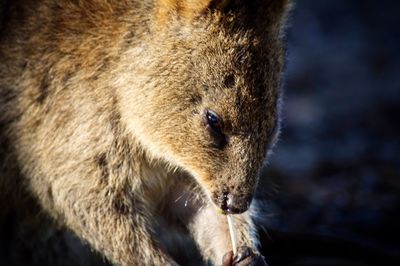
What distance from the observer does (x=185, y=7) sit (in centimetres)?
688

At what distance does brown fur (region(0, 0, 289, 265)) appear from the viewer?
22.4 ft

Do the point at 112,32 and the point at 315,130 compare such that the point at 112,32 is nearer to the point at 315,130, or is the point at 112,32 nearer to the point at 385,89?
the point at 315,130

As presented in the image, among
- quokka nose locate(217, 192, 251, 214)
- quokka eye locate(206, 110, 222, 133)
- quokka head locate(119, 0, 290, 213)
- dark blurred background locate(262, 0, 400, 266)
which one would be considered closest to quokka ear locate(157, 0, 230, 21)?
quokka head locate(119, 0, 290, 213)

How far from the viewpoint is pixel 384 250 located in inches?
343

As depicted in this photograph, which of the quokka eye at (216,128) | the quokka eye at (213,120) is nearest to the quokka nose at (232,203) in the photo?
the quokka eye at (216,128)

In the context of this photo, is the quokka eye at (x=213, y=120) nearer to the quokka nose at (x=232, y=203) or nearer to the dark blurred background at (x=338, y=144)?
the quokka nose at (x=232, y=203)

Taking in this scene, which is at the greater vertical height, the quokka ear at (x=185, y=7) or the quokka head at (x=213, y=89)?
the quokka ear at (x=185, y=7)

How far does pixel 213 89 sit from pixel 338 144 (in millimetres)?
4591

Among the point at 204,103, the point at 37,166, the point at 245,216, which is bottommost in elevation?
the point at 245,216

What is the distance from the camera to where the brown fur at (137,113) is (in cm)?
684

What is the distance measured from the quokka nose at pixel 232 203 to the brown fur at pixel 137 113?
3 centimetres

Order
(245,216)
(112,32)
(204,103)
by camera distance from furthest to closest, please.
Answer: (245,216), (112,32), (204,103)

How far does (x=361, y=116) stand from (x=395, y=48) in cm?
186

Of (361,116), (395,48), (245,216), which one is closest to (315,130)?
(361,116)
